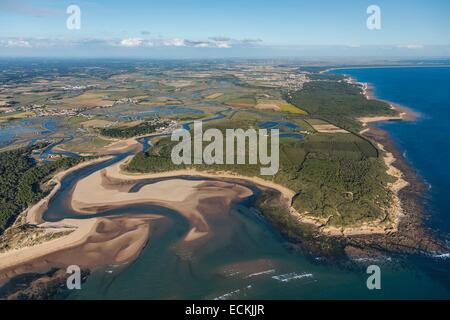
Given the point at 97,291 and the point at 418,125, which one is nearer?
the point at 97,291

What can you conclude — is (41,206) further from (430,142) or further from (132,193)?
(430,142)

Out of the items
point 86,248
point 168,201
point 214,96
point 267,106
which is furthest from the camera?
Answer: point 214,96

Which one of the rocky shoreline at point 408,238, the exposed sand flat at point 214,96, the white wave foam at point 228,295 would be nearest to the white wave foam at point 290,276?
the white wave foam at point 228,295

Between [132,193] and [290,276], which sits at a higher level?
[132,193]

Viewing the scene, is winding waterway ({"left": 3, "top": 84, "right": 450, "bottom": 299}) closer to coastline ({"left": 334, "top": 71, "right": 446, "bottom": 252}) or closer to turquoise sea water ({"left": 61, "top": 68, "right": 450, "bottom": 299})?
turquoise sea water ({"left": 61, "top": 68, "right": 450, "bottom": 299})

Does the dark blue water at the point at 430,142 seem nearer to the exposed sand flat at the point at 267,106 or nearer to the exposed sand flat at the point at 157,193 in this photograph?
the exposed sand flat at the point at 157,193

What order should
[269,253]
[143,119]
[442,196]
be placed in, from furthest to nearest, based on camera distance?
[143,119] < [442,196] < [269,253]

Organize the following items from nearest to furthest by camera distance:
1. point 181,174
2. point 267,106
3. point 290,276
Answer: point 290,276 < point 181,174 < point 267,106

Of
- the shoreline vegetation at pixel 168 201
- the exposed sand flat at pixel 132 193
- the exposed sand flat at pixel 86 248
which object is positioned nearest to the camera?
the exposed sand flat at pixel 86 248

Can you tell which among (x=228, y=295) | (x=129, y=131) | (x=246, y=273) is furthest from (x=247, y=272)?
(x=129, y=131)
